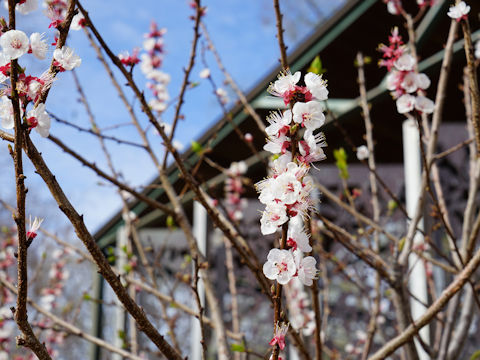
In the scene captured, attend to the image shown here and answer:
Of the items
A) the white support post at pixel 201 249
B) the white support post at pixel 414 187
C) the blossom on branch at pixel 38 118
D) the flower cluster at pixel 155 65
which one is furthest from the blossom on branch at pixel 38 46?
the white support post at pixel 201 249

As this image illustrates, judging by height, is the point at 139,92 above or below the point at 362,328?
below

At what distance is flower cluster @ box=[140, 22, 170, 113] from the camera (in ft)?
9.74

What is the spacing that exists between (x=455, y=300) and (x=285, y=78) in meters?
1.71

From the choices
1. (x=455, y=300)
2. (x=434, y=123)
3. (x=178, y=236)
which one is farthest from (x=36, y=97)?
(x=178, y=236)

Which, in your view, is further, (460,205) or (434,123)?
(460,205)

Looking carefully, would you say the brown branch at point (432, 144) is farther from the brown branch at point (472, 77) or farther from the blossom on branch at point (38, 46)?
the blossom on branch at point (38, 46)

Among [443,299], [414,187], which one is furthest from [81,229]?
[414,187]

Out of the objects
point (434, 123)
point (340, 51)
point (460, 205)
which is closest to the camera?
point (434, 123)

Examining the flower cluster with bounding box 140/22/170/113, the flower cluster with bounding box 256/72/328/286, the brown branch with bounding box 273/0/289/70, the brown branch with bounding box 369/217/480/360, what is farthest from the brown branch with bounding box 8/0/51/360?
the flower cluster with bounding box 140/22/170/113

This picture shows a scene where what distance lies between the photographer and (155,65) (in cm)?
304

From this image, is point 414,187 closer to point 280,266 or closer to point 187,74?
point 187,74

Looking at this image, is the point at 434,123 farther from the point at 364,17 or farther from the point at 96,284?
the point at 96,284

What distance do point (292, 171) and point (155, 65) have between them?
225 cm

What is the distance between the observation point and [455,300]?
7.60 feet
